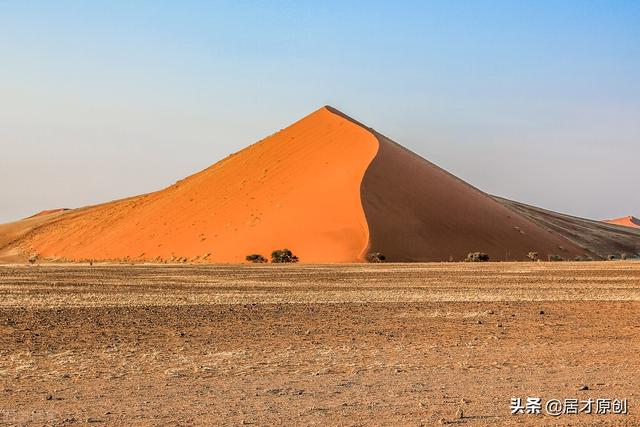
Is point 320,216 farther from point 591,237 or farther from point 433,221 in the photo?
point 591,237

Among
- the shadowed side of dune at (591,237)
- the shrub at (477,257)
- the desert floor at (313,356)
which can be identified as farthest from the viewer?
the shadowed side of dune at (591,237)

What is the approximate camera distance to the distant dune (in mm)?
57281

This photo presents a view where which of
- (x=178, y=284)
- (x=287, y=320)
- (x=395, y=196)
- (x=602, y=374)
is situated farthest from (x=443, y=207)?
(x=602, y=374)

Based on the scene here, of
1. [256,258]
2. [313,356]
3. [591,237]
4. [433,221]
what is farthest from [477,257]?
[313,356]

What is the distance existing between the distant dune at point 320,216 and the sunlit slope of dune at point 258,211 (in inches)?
5.0

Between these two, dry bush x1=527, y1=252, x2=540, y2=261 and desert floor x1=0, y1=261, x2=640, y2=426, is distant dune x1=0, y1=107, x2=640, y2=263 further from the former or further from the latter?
desert floor x1=0, y1=261, x2=640, y2=426

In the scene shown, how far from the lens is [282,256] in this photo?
53.5 meters

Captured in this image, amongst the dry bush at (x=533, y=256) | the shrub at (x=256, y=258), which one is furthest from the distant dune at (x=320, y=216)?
the shrub at (x=256, y=258)

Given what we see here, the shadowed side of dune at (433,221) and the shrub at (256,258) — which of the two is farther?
the shadowed side of dune at (433,221)

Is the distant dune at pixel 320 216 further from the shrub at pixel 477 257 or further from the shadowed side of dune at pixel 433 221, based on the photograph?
the shrub at pixel 477 257

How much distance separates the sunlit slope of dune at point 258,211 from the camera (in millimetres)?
57844

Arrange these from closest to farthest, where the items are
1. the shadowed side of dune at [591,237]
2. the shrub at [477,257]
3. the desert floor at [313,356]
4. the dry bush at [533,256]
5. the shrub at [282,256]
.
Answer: the desert floor at [313,356], the shrub at [282,256], the shrub at [477,257], the dry bush at [533,256], the shadowed side of dune at [591,237]

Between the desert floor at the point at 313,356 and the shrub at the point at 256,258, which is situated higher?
the shrub at the point at 256,258

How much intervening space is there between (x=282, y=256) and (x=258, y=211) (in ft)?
41.3
